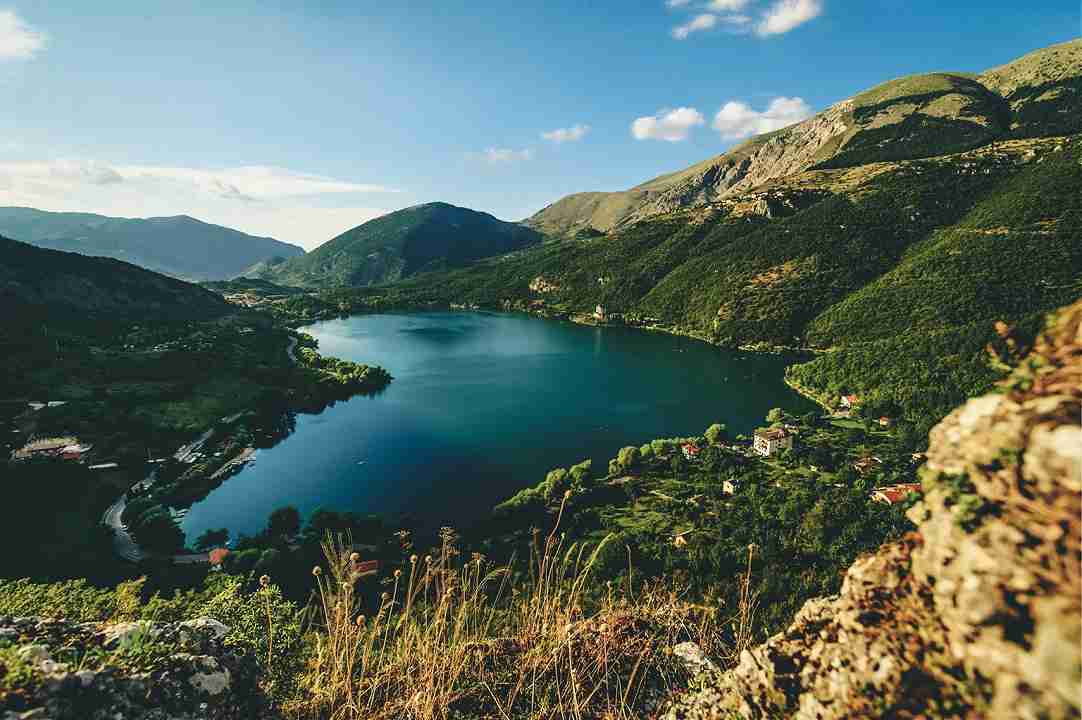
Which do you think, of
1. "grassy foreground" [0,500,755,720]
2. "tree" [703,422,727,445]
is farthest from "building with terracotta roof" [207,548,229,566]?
"tree" [703,422,727,445]

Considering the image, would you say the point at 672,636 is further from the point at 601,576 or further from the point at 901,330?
the point at 901,330

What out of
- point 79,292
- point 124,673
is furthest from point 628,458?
point 79,292

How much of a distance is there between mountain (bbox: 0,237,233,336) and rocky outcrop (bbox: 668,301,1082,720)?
14417 cm

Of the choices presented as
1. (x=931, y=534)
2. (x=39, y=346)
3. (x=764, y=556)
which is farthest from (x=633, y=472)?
(x=39, y=346)

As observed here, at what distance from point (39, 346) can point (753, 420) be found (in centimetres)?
14189

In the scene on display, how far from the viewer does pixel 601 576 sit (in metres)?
42.6

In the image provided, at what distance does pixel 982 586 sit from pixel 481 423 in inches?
3596

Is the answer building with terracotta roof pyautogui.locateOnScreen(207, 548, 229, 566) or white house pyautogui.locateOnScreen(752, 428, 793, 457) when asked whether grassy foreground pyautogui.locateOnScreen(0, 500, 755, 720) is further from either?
white house pyautogui.locateOnScreen(752, 428, 793, 457)

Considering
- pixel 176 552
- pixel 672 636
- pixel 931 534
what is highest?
pixel 931 534

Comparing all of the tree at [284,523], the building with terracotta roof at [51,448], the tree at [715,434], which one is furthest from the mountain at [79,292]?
the tree at [715,434]

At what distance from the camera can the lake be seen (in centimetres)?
6531

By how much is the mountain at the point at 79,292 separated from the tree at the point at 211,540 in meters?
85.6

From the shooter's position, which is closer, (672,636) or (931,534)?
(931,534)

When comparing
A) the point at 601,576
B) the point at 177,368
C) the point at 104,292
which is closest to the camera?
the point at 601,576
